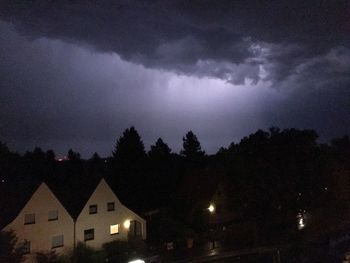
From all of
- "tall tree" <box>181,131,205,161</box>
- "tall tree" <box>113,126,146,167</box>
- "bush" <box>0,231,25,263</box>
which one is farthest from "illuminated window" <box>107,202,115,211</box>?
"tall tree" <box>181,131,205,161</box>

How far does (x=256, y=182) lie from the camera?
50.4 m

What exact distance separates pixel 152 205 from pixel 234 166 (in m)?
Answer: 17.0

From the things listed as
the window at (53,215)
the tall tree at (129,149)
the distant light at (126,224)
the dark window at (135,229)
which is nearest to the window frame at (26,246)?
the window at (53,215)

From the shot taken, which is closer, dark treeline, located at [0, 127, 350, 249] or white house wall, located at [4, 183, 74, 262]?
white house wall, located at [4, 183, 74, 262]

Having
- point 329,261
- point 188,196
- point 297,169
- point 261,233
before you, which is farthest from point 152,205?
point 329,261

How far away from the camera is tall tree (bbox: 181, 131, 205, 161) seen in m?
93.8

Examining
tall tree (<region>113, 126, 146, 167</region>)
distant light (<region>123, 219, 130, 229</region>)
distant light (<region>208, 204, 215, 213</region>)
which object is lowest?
distant light (<region>123, 219, 130, 229</region>)

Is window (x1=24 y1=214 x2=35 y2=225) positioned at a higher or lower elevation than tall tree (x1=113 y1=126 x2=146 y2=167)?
lower

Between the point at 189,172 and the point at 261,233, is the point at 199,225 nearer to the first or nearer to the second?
the point at 261,233

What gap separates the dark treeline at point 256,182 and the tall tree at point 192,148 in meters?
21.8

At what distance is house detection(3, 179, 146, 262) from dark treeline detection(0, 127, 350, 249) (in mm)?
1986

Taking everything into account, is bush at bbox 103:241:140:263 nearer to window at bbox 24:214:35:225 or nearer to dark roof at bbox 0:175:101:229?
dark roof at bbox 0:175:101:229

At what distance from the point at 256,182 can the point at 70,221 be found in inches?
837

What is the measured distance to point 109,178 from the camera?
233ft
